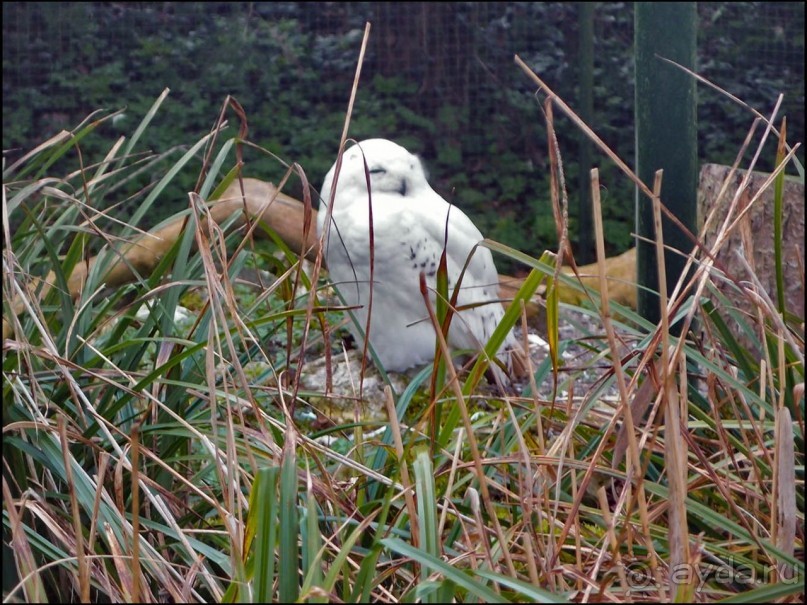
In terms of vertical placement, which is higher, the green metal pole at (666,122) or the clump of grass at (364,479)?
the green metal pole at (666,122)

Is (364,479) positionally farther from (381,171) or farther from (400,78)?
(400,78)

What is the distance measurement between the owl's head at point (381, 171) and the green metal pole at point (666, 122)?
0.57 m

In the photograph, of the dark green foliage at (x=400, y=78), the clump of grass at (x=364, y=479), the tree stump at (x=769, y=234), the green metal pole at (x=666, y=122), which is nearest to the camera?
the clump of grass at (x=364, y=479)

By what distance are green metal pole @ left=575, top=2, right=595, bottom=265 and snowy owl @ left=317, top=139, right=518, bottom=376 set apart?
1.33m

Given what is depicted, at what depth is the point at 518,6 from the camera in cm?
370

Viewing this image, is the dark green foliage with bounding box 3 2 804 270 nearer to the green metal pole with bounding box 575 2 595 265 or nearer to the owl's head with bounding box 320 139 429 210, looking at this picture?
the green metal pole with bounding box 575 2 595 265

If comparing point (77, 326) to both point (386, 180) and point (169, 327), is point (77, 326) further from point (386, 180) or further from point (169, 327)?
point (386, 180)

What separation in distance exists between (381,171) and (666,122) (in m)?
0.62

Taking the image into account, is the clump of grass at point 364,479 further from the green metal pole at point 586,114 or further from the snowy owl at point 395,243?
the green metal pole at point 586,114

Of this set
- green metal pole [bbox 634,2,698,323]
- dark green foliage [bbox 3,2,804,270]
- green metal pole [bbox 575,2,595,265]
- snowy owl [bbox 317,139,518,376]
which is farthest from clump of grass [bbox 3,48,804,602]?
dark green foliage [bbox 3,2,804,270]

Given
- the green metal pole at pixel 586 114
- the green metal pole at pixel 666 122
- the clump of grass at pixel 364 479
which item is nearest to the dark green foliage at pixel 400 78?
the green metal pole at pixel 586 114

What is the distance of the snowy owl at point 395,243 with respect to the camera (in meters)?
1.86

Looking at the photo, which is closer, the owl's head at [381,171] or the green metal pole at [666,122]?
the green metal pole at [666,122]

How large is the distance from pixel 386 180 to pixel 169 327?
0.91m
